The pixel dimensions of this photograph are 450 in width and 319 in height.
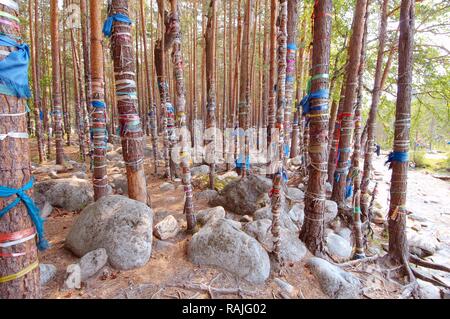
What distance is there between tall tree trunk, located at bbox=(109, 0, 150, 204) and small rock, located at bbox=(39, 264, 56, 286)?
1.55 meters

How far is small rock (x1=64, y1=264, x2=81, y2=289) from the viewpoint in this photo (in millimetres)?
2758

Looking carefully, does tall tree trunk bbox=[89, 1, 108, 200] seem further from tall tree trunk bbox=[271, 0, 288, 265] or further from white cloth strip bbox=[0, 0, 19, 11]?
tall tree trunk bbox=[271, 0, 288, 265]

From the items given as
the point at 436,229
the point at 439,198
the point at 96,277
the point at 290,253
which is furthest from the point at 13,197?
the point at 439,198

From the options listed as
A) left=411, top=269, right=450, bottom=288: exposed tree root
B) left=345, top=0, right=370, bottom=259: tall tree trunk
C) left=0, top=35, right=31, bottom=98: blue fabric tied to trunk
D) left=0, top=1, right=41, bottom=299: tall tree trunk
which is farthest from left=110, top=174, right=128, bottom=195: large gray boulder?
left=411, top=269, right=450, bottom=288: exposed tree root

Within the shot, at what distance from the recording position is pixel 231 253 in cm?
336

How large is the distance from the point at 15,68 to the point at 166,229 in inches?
119

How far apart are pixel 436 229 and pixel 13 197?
1045 cm

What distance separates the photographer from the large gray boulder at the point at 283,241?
148 inches

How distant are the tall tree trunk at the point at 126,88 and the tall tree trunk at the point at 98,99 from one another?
548 mm

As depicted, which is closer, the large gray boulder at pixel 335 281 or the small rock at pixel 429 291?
the large gray boulder at pixel 335 281

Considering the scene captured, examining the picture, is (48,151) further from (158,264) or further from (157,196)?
(158,264)

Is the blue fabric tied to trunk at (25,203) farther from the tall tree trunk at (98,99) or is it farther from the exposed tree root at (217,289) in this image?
the tall tree trunk at (98,99)

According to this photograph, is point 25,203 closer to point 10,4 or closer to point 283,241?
point 10,4

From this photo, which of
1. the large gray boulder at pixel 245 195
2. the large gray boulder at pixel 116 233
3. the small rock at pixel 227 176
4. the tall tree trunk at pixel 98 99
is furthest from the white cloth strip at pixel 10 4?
the small rock at pixel 227 176
